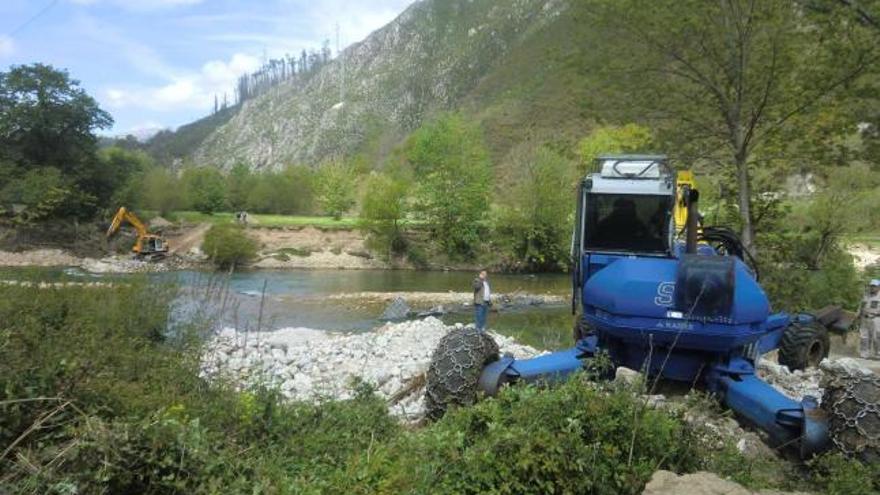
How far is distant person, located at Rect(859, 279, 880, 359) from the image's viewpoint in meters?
12.6

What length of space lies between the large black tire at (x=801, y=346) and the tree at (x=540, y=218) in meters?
41.9

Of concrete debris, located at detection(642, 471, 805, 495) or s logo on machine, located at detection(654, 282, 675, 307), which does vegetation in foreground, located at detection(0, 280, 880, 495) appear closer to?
concrete debris, located at detection(642, 471, 805, 495)

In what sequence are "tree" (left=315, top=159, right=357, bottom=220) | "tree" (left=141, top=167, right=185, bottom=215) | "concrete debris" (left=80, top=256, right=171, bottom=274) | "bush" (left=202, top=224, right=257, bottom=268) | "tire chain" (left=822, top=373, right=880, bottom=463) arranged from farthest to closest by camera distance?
"tree" (left=315, top=159, right=357, bottom=220) < "tree" (left=141, top=167, right=185, bottom=215) < "bush" (left=202, top=224, right=257, bottom=268) < "concrete debris" (left=80, top=256, right=171, bottom=274) < "tire chain" (left=822, top=373, right=880, bottom=463)

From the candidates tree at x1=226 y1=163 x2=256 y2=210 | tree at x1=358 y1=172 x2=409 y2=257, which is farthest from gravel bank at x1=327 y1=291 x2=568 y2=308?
tree at x1=226 y1=163 x2=256 y2=210

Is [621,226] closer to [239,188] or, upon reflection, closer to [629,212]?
[629,212]

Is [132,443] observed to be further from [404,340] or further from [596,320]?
[404,340]

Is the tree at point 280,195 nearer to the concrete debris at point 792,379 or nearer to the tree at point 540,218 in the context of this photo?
the tree at point 540,218

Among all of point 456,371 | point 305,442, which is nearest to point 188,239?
point 456,371

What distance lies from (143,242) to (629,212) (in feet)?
177

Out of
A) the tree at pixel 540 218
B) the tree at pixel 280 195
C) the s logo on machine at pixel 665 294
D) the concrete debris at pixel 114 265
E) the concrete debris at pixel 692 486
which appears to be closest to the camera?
the concrete debris at pixel 692 486

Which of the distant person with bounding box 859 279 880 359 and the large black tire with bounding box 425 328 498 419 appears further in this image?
the distant person with bounding box 859 279 880 359

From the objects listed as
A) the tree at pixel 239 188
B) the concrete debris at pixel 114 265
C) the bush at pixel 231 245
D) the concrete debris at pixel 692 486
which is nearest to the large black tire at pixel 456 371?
the concrete debris at pixel 692 486

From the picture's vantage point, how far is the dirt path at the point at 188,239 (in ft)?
194

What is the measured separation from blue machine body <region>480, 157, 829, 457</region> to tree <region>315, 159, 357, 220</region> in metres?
83.4
